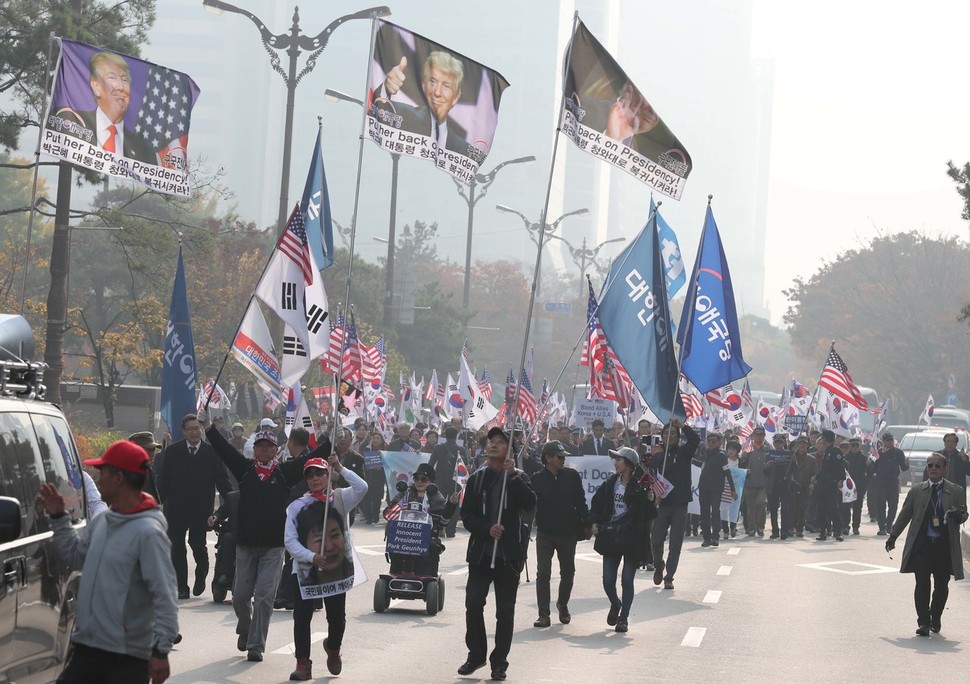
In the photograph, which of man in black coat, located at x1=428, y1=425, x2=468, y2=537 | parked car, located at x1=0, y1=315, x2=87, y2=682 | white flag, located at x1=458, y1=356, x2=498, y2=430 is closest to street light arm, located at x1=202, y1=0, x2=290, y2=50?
man in black coat, located at x1=428, y1=425, x2=468, y2=537

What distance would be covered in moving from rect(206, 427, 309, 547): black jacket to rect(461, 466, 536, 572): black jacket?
131 cm

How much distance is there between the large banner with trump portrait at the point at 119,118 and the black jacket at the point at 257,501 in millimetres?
6076

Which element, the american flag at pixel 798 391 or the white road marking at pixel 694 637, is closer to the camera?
the white road marking at pixel 694 637

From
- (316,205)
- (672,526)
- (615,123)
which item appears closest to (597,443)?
(672,526)

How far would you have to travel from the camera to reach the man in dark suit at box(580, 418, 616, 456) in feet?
84.6

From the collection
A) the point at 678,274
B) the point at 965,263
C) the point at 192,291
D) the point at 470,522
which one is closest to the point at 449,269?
the point at 965,263

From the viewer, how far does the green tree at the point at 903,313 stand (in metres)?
81.8

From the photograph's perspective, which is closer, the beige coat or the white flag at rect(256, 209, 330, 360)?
the white flag at rect(256, 209, 330, 360)

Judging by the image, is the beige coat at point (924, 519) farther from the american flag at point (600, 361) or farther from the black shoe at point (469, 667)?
the american flag at point (600, 361)

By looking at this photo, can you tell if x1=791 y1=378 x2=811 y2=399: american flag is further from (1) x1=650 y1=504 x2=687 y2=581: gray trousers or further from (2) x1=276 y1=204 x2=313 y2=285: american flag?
(2) x1=276 y1=204 x2=313 y2=285: american flag

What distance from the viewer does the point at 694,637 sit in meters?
13.0

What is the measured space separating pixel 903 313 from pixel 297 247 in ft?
247

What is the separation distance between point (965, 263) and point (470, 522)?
82.0m

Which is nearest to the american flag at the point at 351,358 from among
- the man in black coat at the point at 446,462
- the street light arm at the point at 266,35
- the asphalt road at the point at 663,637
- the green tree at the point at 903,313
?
the man in black coat at the point at 446,462
